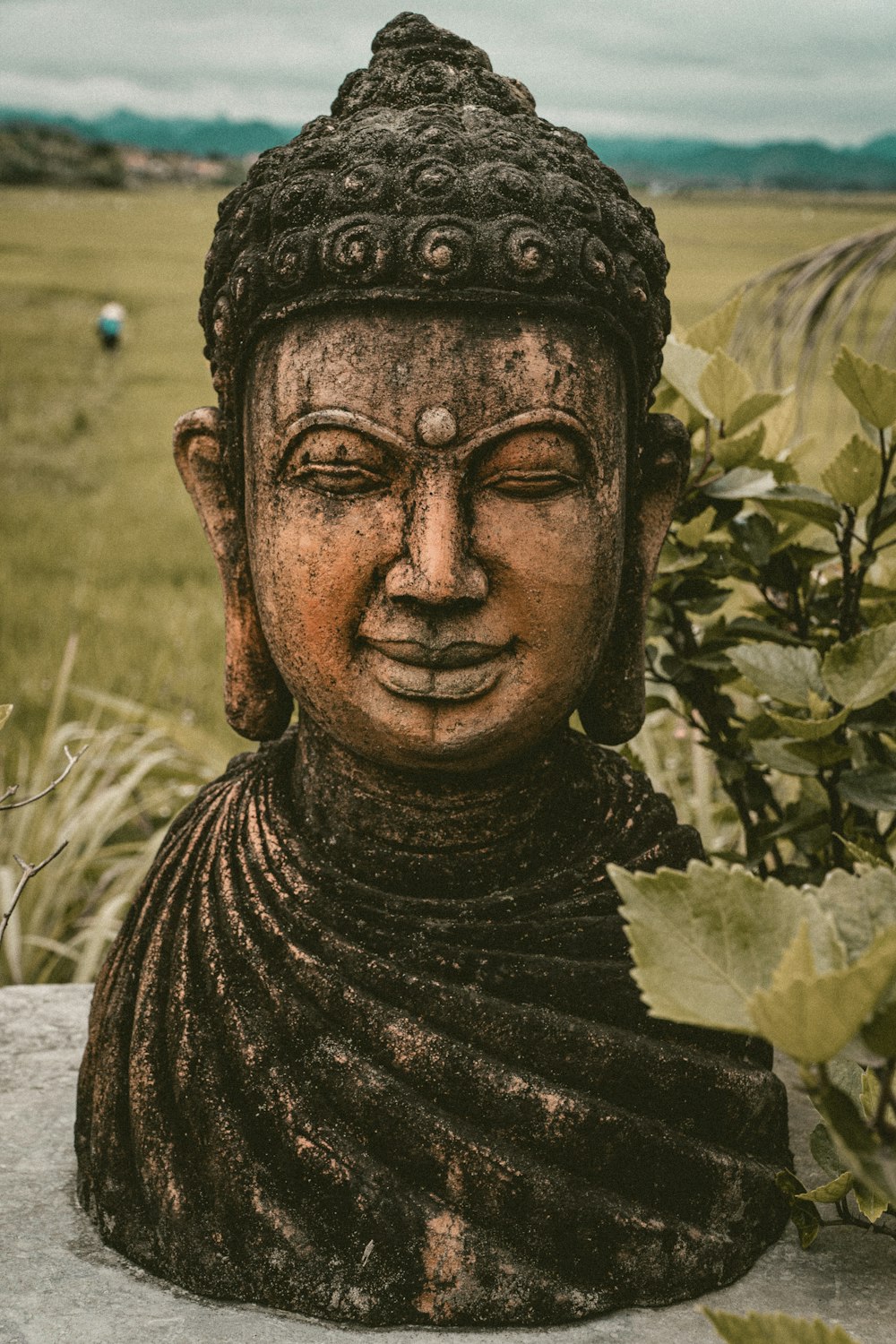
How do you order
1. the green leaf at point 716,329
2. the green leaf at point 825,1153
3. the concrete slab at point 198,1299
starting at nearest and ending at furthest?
the concrete slab at point 198,1299 < the green leaf at point 825,1153 < the green leaf at point 716,329

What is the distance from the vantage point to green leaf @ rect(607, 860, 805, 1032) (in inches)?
39.9

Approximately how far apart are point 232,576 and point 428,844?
52 cm

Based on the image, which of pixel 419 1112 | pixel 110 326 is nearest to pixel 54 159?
pixel 110 326

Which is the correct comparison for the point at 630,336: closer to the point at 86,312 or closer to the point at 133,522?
the point at 133,522

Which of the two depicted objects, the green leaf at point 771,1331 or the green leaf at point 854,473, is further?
the green leaf at point 854,473

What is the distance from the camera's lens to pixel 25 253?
12656mm

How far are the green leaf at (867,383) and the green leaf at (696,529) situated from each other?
12.3 inches

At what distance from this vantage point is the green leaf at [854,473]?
2082 millimetres

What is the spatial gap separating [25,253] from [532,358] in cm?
1214

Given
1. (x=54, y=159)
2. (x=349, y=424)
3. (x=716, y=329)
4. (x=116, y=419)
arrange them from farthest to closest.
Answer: (x=54, y=159), (x=116, y=419), (x=716, y=329), (x=349, y=424)

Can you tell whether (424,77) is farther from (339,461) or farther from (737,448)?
(737,448)

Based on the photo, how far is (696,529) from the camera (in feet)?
7.50

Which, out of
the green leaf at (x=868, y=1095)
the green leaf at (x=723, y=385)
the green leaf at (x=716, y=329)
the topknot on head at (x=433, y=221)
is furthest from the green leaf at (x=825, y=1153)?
the green leaf at (x=716, y=329)

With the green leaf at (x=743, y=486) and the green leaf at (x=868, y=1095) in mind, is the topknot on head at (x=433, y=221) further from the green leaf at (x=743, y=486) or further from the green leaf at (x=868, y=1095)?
the green leaf at (x=868, y=1095)
